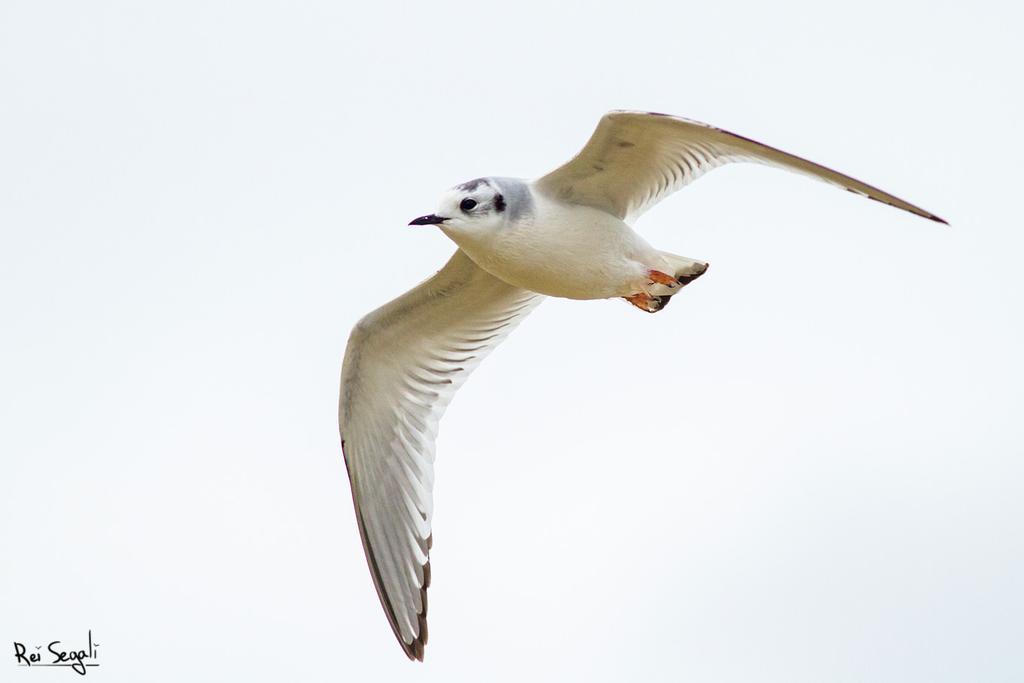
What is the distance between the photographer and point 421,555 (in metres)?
9.46

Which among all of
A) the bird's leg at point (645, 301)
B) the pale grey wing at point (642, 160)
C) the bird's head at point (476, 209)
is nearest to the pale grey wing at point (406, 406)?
the bird's leg at point (645, 301)

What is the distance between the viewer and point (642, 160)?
8180 millimetres

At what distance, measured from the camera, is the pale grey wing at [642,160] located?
764 centimetres

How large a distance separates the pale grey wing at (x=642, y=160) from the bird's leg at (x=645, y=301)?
1.50ft

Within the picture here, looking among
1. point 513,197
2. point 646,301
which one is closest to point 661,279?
point 646,301

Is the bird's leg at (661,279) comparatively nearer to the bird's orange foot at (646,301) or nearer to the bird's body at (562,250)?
the bird's body at (562,250)

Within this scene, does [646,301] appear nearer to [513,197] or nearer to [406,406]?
[513,197]

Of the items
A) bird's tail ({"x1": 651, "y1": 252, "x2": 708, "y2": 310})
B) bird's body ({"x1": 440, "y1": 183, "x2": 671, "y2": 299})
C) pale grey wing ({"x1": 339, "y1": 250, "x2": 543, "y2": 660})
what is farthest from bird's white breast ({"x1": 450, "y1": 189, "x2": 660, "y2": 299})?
pale grey wing ({"x1": 339, "y1": 250, "x2": 543, "y2": 660})

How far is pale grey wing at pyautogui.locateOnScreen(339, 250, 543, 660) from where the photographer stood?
30.7ft

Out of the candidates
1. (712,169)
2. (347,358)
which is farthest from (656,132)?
(347,358)

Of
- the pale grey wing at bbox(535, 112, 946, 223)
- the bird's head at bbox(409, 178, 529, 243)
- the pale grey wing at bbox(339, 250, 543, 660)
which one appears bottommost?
the pale grey wing at bbox(339, 250, 543, 660)

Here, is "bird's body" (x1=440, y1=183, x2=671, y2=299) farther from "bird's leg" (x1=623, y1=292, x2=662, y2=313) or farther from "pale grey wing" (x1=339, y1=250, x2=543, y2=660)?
"pale grey wing" (x1=339, y1=250, x2=543, y2=660)

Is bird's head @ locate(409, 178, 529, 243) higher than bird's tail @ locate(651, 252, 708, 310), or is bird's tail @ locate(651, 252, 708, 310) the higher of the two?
bird's head @ locate(409, 178, 529, 243)

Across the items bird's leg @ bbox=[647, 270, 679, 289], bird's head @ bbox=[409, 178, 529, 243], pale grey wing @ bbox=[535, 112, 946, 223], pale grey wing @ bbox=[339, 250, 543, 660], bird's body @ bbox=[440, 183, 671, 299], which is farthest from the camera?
pale grey wing @ bbox=[339, 250, 543, 660]
